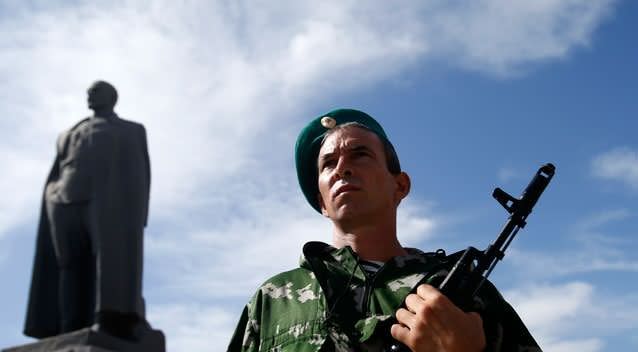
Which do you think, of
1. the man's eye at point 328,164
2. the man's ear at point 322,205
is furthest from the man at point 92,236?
the man's ear at point 322,205

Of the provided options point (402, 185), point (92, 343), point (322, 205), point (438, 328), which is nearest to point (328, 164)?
point (322, 205)

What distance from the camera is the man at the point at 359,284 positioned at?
185 inches

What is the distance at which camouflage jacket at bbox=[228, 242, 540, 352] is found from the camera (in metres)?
4.83

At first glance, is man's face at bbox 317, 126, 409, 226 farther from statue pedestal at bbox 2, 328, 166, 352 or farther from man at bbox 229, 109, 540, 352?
statue pedestal at bbox 2, 328, 166, 352

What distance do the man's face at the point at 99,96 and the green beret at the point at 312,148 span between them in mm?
2025

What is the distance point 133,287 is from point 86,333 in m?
0.39

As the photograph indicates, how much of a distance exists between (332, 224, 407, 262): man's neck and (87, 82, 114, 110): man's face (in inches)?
79.0

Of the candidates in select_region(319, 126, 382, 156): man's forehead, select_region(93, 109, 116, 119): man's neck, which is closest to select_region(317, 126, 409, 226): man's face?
select_region(319, 126, 382, 156): man's forehead

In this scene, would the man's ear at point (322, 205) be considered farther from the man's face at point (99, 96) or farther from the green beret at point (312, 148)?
the man's face at point (99, 96)

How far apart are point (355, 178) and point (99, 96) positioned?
1.97m

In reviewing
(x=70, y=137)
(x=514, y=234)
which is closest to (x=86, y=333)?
(x=70, y=137)

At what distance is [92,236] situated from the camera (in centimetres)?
396

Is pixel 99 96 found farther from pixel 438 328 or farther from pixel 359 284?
pixel 438 328

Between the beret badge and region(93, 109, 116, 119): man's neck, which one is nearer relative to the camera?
region(93, 109, 116, 119): man's neck
